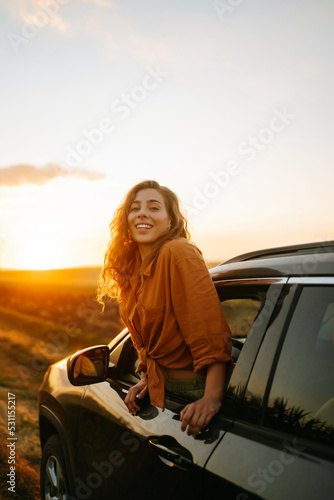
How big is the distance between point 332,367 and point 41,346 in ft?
37.1

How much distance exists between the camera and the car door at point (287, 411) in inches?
53.2

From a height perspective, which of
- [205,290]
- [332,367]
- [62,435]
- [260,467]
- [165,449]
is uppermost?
[205,290]

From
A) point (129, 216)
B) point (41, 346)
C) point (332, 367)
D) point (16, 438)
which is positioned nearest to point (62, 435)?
point (129, 216)

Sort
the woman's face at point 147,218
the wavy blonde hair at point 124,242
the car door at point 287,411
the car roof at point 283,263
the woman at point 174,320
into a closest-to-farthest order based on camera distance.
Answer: the car door at point 287,411
the car roof at point 283,263
the woman at point 174,320
the woman's face at point 147,218
the wavy blonde hair at point 124,242

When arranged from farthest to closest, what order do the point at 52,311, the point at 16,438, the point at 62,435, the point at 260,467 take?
the point at 52,311
the point at 16,438
the point at 62,435
the point at 260,467

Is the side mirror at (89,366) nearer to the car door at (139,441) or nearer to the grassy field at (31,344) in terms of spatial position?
the car door at (139,441)

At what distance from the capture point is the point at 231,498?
1489 millimetres

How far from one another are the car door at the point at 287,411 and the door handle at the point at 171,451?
0.15 metres

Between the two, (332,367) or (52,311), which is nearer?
(332,367)

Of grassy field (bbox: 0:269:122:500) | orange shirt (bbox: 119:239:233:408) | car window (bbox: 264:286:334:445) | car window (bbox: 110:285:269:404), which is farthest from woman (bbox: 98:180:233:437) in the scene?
grassy field (bbox: 0:269:122:500)

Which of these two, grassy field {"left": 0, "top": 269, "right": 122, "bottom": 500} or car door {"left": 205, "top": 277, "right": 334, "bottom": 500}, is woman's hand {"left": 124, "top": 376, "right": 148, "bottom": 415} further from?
grassy field {"left": 0, "top": 269, "right": 122, "bottom": 500}

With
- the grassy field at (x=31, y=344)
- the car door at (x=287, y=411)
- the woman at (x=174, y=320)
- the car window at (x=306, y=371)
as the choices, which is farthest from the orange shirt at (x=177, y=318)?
the grassy field at (x=31, y=344)

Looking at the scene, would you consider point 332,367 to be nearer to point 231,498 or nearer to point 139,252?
point 231,498

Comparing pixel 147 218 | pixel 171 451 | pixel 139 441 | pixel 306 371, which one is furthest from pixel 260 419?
pixel 147 218
